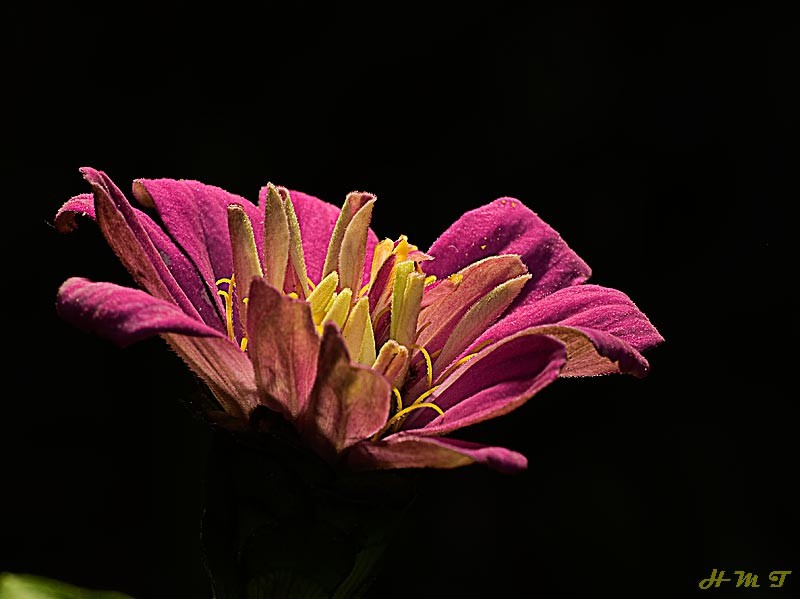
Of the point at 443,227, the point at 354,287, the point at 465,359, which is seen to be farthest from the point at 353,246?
the point at 443,227

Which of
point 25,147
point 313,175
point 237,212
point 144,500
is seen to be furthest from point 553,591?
point 237,212

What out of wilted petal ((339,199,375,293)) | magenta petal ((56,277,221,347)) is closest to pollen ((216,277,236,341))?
wilted petal ((339,199,375,293))

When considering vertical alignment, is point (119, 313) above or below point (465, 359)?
above

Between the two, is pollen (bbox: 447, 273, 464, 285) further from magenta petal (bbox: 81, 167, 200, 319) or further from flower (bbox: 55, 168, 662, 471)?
magenta petal (bbox: 81, 167, 200, 319)

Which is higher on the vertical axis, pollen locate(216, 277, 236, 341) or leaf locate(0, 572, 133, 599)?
pollen locate(216, 277, 236, 341)

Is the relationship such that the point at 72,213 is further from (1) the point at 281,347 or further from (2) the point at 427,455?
(2) the point at 427,455

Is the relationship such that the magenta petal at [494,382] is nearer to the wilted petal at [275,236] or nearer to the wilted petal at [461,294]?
the wilted petal at [461,294]

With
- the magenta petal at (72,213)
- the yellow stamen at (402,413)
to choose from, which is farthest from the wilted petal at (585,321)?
the magenta petal at (72,213)

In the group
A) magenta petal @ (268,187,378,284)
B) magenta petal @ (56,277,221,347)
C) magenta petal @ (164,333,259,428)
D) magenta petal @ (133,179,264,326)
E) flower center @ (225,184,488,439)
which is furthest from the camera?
magenta petal @ (268,187,378,284)
